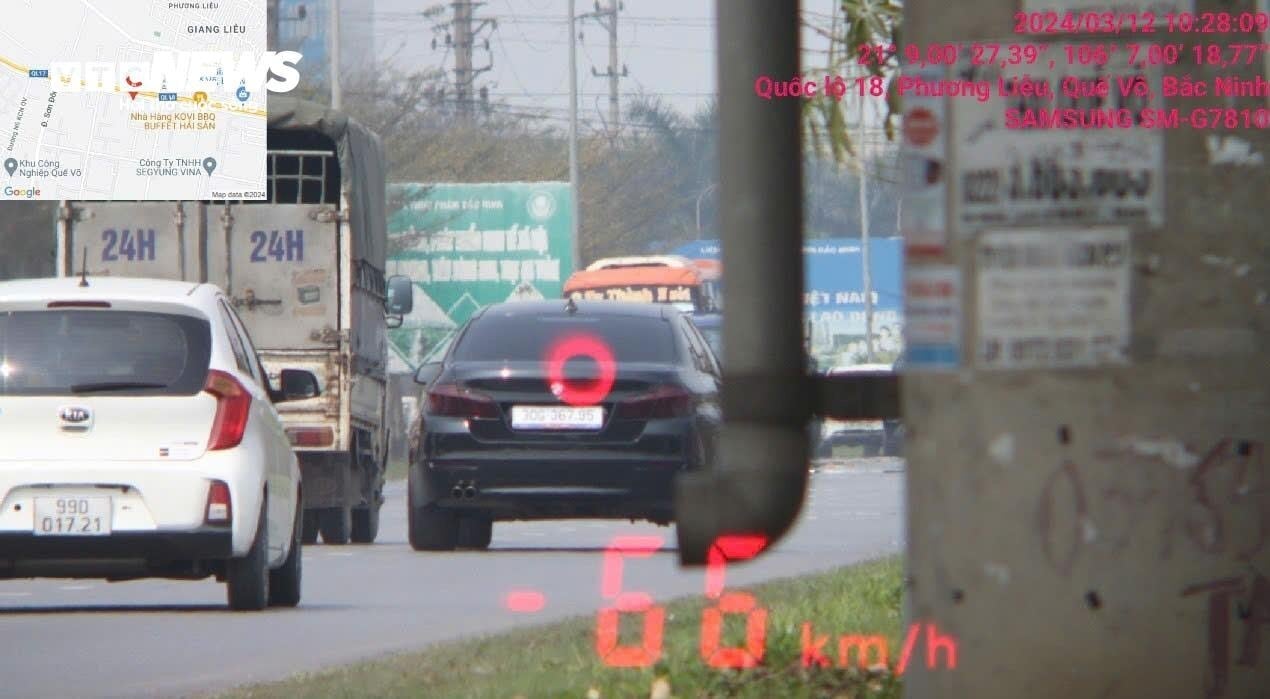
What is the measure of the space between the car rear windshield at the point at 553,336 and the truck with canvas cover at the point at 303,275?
9.82 feet

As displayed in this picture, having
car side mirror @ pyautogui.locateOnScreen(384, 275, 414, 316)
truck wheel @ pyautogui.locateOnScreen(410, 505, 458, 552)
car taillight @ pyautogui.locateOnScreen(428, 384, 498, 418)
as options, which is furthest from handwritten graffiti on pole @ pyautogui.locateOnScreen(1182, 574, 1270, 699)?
car side mirror @ pyautogui.locateOnScreen(384, 275, 414, 316)

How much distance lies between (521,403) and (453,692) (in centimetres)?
1003

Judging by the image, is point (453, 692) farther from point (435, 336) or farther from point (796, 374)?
point (435, 336)

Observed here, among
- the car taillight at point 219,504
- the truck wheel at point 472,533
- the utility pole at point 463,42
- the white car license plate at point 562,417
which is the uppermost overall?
the utility pole at point 463,42

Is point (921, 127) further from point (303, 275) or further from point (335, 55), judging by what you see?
point (335, 55)

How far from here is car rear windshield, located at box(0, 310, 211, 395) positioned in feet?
43.3

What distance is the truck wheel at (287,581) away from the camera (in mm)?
14461

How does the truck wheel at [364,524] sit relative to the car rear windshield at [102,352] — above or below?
below

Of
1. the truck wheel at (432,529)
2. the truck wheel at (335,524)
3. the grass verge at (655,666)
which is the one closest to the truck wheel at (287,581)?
the grass verge at (655,666)

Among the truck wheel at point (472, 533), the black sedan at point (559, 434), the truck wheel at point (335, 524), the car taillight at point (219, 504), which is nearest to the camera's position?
the car taillight at point (219, 504)

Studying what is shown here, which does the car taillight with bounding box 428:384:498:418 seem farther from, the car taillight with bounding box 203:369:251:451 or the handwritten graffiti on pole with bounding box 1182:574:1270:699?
the handwritten graffiti on pole with bounding box 1182:574:1270:699

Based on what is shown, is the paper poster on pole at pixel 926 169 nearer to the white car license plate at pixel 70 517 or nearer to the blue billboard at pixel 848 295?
the white car license plate at pixel 70 517

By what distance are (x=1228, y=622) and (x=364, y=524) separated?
2081cm

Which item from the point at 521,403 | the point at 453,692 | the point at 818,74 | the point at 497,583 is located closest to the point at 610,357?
the point at 521,403
